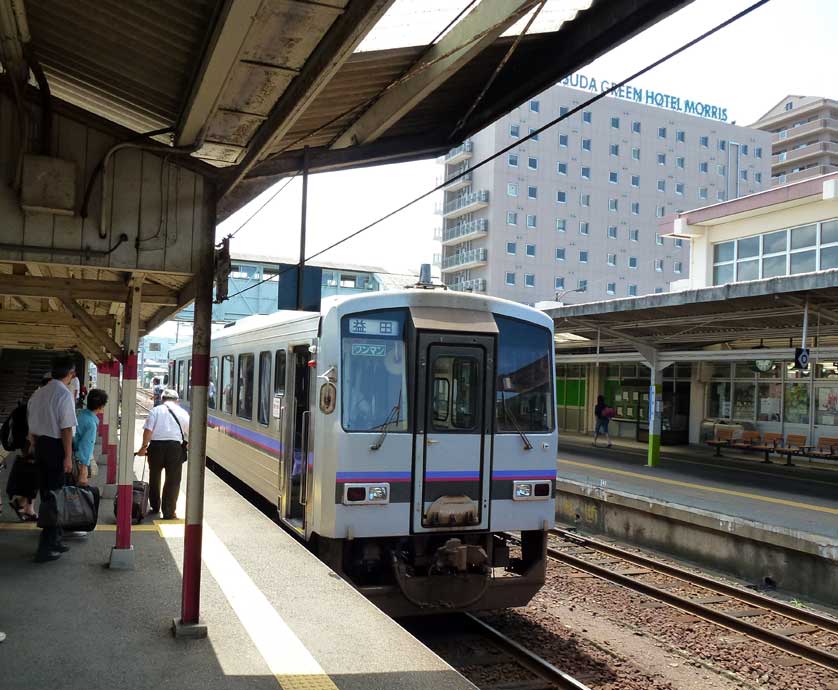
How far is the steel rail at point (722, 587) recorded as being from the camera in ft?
27.4

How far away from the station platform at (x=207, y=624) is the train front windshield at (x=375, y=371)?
1.39 meters

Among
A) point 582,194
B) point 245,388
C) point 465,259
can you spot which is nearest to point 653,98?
point 582,194

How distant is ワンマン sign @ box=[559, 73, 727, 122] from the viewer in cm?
6050

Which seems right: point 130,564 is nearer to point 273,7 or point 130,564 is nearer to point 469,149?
point 273,7

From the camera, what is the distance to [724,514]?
11164 mm

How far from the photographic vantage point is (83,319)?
650cm

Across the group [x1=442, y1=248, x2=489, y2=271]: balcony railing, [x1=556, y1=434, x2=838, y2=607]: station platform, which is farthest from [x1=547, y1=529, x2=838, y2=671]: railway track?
[x1=442, y1=248, x2=489, y2=271]: balcony railing

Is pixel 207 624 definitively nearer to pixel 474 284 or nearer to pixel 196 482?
pixel 196 482

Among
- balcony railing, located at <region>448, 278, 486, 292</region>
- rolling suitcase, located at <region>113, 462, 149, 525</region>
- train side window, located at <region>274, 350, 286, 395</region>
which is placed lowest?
rolling suitcase, located at <region>113, 462, 149, 525</region>

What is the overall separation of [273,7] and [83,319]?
12.9 ft

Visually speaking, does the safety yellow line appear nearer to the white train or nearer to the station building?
the station building

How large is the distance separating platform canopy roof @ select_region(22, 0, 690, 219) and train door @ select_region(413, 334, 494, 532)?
2033mm

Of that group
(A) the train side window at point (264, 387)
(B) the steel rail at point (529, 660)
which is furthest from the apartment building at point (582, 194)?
(B) the steel rail at point (529, 660)

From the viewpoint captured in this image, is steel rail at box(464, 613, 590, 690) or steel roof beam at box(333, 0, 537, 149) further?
steel rail at box(464, 613, 590, 690)
